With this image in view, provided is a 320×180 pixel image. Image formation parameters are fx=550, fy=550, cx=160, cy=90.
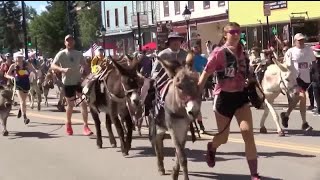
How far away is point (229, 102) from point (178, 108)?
0.65 m

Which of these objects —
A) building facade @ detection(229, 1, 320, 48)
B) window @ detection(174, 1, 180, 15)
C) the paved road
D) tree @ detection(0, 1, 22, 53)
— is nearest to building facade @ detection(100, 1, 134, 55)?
window @ detection(174, 1, 180, 15)

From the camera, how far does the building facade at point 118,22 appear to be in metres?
63.0

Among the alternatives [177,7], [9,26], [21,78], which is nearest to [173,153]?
[21,78]

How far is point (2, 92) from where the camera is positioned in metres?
12.7

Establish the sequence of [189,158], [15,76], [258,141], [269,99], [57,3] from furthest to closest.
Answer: [57,3] < [15,76] < [269,99] < [258,141] < [189,158]

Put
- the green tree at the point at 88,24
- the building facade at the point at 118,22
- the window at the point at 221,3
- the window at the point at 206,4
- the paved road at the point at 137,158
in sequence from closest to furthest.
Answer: the paved road at the point at 137,158 → the window at the point at 221,3 → the window at the point at 206,4 → the building facade at the point at 118,22 → the green tree at the point at 88,24

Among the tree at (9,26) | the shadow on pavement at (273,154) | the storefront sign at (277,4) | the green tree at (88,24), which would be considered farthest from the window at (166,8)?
the shadow on pavement at (273,154)

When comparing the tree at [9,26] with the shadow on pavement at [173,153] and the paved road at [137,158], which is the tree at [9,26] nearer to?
the paved road at [137,158]

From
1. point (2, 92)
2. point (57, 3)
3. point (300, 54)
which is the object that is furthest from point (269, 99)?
point (57, 3)

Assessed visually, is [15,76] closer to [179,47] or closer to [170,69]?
[179,47]

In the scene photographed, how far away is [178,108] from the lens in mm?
6832

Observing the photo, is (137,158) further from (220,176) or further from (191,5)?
(191,5)

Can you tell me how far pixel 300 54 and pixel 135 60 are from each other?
4.34 m

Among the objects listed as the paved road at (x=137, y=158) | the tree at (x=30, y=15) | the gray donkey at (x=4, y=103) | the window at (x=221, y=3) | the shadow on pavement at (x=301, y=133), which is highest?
the tree at (x=30, y=15)
